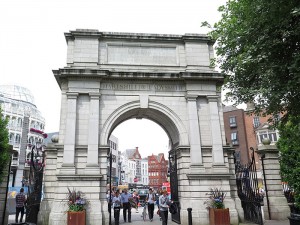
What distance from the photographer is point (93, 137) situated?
542 inches

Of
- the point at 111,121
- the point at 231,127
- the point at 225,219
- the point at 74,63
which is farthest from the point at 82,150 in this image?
the point at 231,127

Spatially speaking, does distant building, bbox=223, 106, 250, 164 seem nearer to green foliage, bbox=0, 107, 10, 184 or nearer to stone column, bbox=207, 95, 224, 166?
stone column, bbox=207, 95, 224, 166

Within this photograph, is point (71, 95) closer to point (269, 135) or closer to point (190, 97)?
point (190, 97)

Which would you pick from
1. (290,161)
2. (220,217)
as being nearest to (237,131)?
(290,161)

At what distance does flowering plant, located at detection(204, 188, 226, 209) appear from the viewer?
12836 mm

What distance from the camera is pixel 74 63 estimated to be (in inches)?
589

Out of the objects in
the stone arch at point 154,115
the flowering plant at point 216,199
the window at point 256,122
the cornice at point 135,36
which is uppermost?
the window at point 256,122

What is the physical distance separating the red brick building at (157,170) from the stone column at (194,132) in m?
97.6

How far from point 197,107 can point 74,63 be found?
7465 millimetres

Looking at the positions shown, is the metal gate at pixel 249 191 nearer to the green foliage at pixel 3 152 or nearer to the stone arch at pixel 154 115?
the stone arch at pixel 154 115

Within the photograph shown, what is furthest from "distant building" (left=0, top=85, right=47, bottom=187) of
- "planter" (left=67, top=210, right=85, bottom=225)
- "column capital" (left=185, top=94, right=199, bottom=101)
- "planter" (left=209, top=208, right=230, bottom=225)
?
"planter" (left=209, top=208, right=230, bottom=225)

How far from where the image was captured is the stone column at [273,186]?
1440 centimetres

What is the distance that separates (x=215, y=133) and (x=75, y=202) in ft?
26.5

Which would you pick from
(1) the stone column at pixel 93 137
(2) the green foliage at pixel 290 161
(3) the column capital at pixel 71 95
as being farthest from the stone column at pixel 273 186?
(3) the column capital at pixel 71 95
